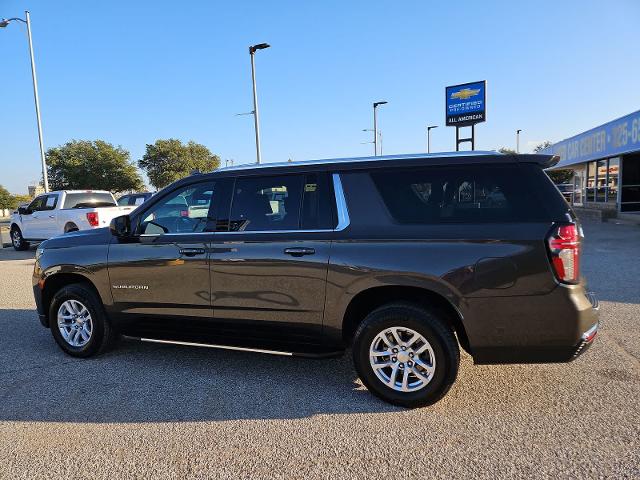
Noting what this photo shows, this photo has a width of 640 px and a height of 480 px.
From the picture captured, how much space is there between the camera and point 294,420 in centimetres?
346

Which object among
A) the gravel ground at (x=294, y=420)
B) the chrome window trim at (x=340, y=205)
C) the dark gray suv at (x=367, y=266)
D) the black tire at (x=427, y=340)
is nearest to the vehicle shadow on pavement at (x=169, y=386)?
the gravel ground at (x=294, y=420)

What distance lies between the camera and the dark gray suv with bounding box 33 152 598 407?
331 cm

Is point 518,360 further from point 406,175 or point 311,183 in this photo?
point 311,183

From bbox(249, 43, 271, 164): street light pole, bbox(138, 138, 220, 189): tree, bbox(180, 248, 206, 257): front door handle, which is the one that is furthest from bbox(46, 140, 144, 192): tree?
bbox(180, 248, 206, 257): front door handle

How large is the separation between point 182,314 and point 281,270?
3.70 feet

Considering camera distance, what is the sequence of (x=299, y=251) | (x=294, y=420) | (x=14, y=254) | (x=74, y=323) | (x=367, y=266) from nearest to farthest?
(x=294, y=420) < (x=367, y=266) < (x=299, y=251) < (x=74, y=323) < (x=14, y=254)

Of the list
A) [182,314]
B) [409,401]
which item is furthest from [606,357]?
[182,314]

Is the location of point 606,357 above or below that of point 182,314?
below

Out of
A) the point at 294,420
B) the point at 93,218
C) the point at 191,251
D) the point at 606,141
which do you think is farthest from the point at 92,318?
the point at 606,141

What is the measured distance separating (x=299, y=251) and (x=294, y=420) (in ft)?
4.12

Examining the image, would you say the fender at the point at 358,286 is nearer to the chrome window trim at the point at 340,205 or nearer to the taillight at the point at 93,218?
the chrome window trim at the point at 340,205

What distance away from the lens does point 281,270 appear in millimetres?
3846

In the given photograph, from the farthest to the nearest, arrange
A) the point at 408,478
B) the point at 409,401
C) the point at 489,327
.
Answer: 1. the point at 409,401
2. the point at 489,327
3. the point at 408,478

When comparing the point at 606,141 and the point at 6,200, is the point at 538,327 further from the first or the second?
the point at 6,200
